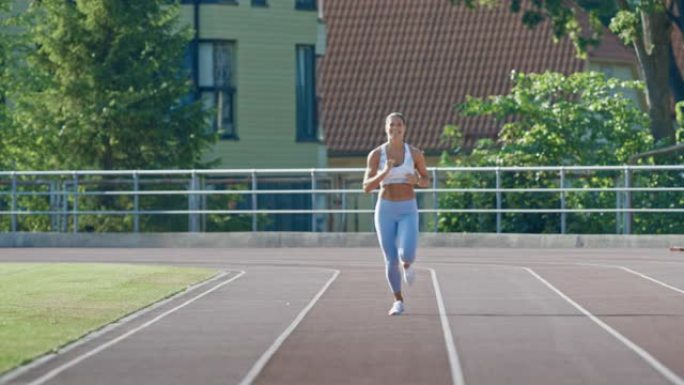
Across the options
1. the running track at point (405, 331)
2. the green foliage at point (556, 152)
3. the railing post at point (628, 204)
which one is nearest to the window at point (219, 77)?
the green foliage at point (556, 152)

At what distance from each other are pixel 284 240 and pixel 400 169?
17776 millimetres

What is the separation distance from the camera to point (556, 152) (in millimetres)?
40875

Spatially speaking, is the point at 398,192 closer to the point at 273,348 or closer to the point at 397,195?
the point at 397,195

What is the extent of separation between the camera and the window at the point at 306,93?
51.6 metres

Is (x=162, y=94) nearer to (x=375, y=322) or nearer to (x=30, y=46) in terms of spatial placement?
(x=30, y=46)

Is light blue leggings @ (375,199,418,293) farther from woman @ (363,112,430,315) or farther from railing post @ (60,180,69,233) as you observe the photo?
railing post @ (60,180,69,233)

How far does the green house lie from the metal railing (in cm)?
918

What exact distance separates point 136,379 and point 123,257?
1872 centimetres

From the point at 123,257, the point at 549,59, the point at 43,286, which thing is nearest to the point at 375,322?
the point at 43,286

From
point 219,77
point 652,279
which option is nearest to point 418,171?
point 652,279

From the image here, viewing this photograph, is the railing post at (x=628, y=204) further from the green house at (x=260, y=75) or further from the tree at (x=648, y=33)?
the green house at (x=260, y=75)

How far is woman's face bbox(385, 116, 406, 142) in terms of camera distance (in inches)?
738

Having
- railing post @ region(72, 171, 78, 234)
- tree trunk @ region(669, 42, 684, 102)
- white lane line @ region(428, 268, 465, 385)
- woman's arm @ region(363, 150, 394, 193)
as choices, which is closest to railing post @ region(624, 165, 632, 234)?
railing post @ region(72, 171, 78, 234)

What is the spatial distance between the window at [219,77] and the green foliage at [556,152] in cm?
746
